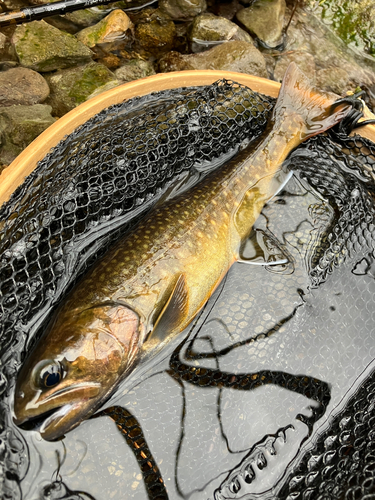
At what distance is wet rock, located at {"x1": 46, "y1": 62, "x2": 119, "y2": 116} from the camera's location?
11.8 feet

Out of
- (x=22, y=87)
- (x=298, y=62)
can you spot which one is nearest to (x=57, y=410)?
(x=22, y=87)

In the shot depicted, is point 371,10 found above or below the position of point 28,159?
above

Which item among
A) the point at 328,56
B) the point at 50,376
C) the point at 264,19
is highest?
the point at 264,19

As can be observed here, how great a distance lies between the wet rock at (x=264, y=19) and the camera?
14.5 ft

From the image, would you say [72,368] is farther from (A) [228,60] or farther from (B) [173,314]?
(A) [228,60]

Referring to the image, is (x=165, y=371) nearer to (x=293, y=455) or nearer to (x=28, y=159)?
(x=293, y=455)

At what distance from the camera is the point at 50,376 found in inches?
67.5

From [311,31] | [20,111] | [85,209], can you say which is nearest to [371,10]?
[311,31]

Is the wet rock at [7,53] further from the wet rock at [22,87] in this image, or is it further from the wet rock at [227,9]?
the wet rock at [227,9]

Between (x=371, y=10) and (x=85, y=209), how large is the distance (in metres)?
4.71

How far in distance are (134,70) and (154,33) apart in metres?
0.57

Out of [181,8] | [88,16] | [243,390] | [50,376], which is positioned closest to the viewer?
[50,376]

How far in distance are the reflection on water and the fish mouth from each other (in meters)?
0.08

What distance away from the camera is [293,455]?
2.04 m
